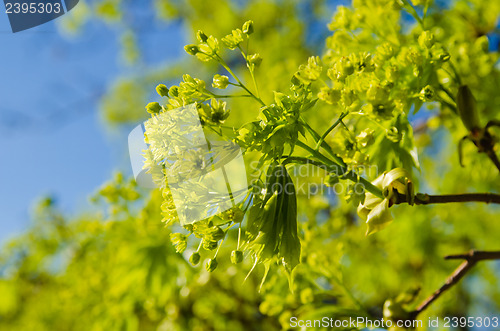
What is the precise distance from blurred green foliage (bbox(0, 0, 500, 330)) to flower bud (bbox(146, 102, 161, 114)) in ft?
0.35

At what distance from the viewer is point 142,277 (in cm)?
136

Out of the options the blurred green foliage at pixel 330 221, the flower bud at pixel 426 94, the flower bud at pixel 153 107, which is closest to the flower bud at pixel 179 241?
the blurred green foliage at pixel 330 221

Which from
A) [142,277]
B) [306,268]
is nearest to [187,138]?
[306,268]

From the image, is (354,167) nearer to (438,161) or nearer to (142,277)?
(142,277)

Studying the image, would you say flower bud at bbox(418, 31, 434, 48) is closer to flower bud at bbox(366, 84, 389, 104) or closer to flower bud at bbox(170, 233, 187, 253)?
flower bud at bbox(366, 84, 389, 104)

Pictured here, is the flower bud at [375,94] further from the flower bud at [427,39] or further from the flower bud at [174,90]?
the flower bud at [174,90]

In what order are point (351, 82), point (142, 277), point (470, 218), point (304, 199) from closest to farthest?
point (351, 82), point (142, 277), point (304, 199), point (470, 218)

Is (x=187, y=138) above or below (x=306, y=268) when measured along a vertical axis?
above

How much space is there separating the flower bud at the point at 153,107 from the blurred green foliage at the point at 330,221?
0.35ft

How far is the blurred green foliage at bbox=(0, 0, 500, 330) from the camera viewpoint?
66 cm

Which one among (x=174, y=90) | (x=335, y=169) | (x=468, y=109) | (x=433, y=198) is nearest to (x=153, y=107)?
(x=174, y=90)

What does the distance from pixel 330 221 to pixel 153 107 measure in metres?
1.06

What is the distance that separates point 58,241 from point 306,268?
6.40 ft

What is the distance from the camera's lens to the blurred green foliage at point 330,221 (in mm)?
662
